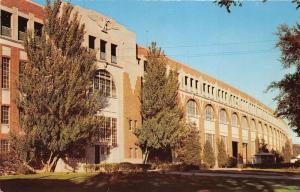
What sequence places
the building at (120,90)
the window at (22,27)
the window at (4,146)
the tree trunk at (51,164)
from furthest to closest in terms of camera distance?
the window at (22,27) → the tree trunk at (51,164) → the building at (120,90) → the window at (4,146)

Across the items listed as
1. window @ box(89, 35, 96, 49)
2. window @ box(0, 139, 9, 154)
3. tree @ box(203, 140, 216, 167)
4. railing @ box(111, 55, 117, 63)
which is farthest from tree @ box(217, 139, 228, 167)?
window @ box(0, 139, 9, 154)

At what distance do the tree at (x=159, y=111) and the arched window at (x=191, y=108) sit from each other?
14564mm

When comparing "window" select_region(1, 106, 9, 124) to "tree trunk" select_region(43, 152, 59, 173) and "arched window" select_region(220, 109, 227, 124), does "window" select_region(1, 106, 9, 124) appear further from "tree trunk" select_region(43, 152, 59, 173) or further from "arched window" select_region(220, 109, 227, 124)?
"arched window" select_region(220, 109, 227, 124)

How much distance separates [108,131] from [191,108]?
22.8m

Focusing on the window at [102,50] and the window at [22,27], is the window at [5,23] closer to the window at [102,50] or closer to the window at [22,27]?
the window at [22,27]

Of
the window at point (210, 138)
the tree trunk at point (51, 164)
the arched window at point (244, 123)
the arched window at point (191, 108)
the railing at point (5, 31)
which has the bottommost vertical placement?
the tree trunk at point (51, 164)

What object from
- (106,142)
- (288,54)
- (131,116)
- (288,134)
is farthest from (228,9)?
(288,134)

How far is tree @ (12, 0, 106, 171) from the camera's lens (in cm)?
3400

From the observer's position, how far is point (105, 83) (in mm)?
46500

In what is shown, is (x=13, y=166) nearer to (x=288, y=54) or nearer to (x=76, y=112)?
(x=76, y=112)

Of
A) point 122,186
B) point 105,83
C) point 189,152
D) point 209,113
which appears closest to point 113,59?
point 105,83

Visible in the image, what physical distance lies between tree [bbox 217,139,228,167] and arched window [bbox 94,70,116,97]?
1017 inches

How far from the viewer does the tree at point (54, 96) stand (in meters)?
34.0

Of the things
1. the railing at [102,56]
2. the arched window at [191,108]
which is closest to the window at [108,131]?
the railing at [102,56]
